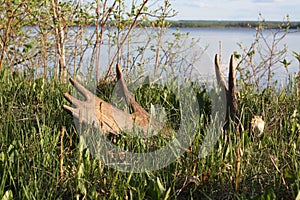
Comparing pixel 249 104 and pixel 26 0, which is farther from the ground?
pixel 26 0

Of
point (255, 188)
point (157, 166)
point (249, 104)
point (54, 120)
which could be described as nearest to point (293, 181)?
point (255, 188)

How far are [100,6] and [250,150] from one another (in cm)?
328

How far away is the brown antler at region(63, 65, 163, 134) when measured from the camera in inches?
119

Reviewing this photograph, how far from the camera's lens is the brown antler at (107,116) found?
9.95 feet

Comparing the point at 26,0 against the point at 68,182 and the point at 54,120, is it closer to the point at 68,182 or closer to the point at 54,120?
the point at 54,120

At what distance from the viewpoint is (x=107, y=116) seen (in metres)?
3.16

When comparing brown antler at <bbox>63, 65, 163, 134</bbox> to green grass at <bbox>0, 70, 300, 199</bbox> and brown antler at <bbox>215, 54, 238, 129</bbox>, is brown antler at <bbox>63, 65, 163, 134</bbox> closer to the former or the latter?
green grass at <bbox>0, 70, 300, 199</bbox>

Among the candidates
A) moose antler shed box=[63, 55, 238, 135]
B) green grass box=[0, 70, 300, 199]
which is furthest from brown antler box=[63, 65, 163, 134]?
green grass box=[0, 70, 300, 199]

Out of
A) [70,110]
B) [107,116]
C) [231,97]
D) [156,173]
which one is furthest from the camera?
[231,97]

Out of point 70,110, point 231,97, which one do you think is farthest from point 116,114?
point 231,97

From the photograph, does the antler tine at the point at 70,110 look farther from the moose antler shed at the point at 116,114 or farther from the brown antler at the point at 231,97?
the brown antler at the point at 231,97

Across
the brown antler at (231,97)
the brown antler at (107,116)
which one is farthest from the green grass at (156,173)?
the brown antler at (231,97)

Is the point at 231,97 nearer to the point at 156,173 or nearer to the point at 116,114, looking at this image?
the point at 116,114

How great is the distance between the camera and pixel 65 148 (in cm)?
279
